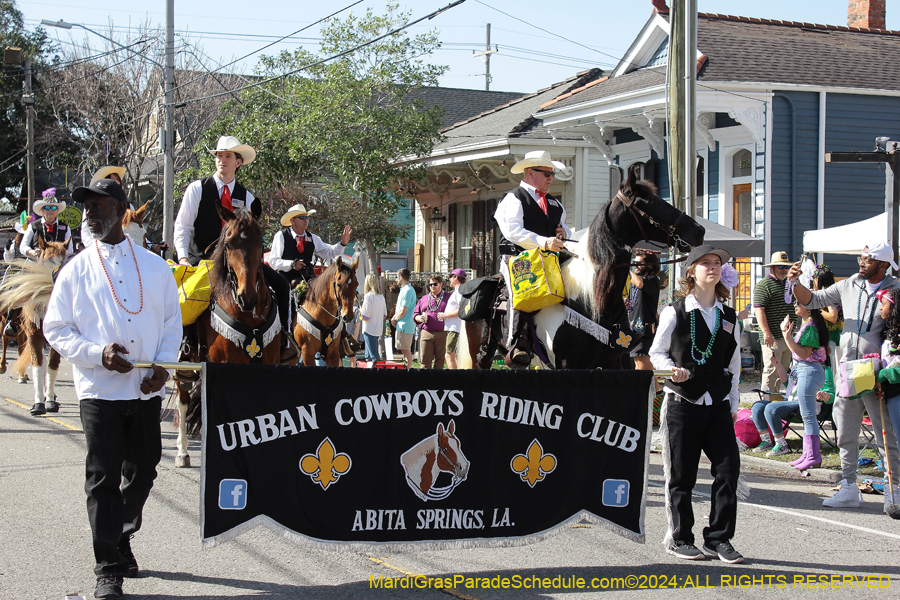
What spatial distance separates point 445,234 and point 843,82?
12.4m

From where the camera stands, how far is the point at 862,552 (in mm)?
6352

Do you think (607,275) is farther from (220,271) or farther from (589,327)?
(220,271)

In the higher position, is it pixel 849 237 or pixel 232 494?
pixel 849 237

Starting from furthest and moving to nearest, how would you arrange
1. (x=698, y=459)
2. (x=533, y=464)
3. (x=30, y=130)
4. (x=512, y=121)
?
1. (x=30, y=130)
2. (x=512, y=121)
3. (x=698, y=459)
4. (x=533, y=464)

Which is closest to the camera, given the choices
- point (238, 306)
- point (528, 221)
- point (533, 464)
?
point (533, 464)

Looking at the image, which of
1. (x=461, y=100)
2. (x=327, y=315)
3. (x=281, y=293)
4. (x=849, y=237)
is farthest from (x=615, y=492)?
(x=461, y=100)

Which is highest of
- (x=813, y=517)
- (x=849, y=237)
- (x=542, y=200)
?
(x=849, y=237)

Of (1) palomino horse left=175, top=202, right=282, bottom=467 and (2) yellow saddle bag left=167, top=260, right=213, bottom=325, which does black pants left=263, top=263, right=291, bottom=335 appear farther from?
(2) yellow saddle bag left=167, top=260, right=213, bottom=325

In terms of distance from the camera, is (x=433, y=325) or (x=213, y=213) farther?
(x=433, y=325)

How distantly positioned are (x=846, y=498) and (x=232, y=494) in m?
5.42

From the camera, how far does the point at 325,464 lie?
5.13 meters

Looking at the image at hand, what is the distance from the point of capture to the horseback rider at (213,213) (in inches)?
327

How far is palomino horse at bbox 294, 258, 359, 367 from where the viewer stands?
1119 centimetres

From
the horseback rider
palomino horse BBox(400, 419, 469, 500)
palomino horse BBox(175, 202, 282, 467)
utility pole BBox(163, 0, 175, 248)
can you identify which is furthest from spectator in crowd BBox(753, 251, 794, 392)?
utility pole BBox(163, 0, 175, 248)
